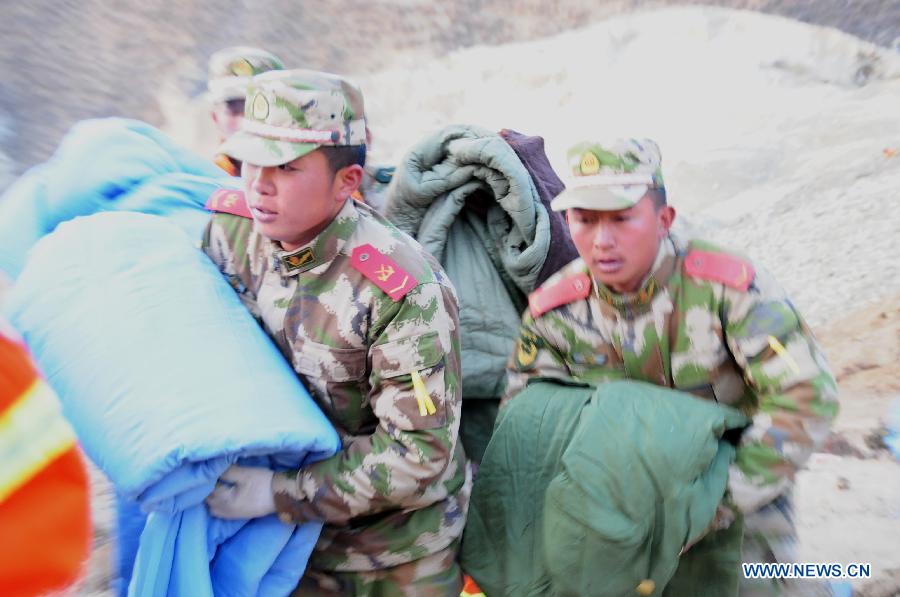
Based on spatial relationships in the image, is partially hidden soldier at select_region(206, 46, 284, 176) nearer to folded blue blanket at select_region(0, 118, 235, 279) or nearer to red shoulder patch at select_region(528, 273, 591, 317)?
folded blue blanket at select_region(0, 118, 235, 279)

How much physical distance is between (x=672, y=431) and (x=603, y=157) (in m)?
0.72

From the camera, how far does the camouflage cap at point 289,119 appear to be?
5.96 feet

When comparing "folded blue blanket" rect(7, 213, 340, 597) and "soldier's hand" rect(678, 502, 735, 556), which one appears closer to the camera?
"folded blue blanket" rect(7, 213, 340, 597)

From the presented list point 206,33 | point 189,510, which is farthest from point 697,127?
point 189,510

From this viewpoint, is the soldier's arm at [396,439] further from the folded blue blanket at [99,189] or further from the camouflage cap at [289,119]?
the folded blue blanket at [99,189]

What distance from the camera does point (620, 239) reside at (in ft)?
6.79

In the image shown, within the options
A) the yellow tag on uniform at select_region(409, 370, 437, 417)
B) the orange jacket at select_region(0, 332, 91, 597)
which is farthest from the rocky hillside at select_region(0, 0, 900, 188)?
the orange jacket at select_region(0, 332, 91, 597)

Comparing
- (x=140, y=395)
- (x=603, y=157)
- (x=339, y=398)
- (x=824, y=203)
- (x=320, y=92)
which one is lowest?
(x=824, y=203)

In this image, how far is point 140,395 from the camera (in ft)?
5.36

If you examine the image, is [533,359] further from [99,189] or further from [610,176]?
[99,189]

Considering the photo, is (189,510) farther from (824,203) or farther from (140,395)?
(824,203)

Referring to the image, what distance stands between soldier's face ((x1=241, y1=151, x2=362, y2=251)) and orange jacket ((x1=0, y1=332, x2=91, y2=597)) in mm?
908

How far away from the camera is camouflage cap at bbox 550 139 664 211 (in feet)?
6.68

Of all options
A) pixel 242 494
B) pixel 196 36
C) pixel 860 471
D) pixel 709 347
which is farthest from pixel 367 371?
pixel 196 36
